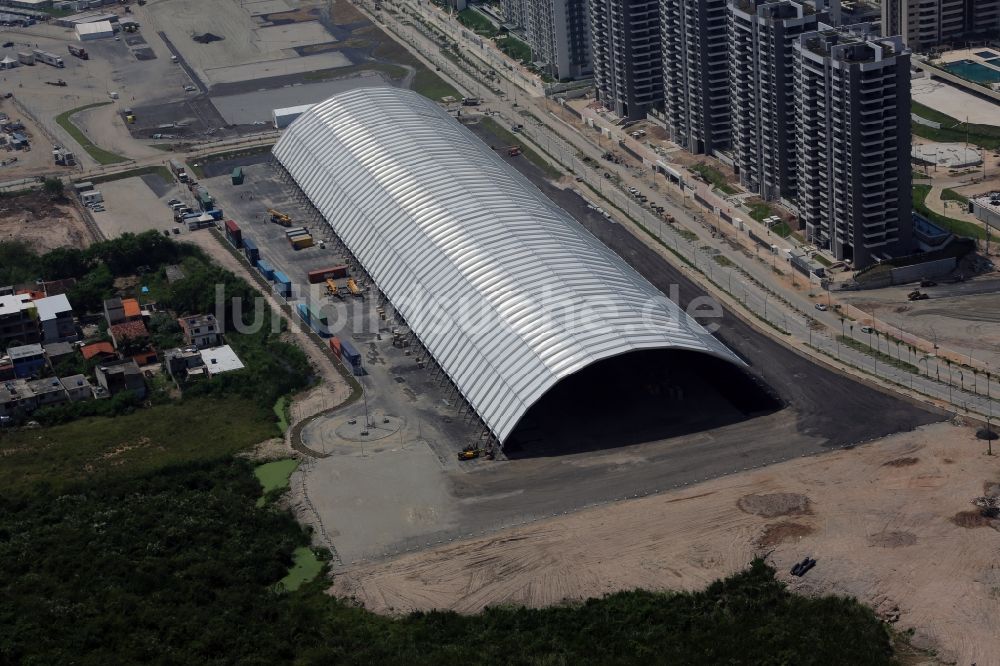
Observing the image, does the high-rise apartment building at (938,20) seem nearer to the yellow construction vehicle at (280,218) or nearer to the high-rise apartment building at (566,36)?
the high-rise apartment building at (566,36)

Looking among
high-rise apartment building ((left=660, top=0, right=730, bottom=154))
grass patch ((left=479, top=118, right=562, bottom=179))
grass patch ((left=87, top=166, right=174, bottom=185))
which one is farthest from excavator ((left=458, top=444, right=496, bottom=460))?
grass patch ((left=87, top=166, right=174, bottom=185))

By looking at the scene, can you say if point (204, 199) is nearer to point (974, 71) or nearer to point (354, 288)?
point (354, 288)

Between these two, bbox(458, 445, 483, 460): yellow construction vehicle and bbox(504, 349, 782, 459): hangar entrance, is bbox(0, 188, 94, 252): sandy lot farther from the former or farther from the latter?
bbox(504, 349, 782, 459): hangar entrance

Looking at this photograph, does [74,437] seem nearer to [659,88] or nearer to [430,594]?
[430,594]

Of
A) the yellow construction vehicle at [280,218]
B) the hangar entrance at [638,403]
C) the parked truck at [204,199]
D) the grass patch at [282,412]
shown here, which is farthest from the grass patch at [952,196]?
the parked truck at [204,199]

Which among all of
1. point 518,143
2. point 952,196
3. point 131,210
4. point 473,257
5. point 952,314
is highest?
point 473,257

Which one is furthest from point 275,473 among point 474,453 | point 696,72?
point 696,72

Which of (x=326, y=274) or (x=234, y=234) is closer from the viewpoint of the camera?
(x=326, y=274)
